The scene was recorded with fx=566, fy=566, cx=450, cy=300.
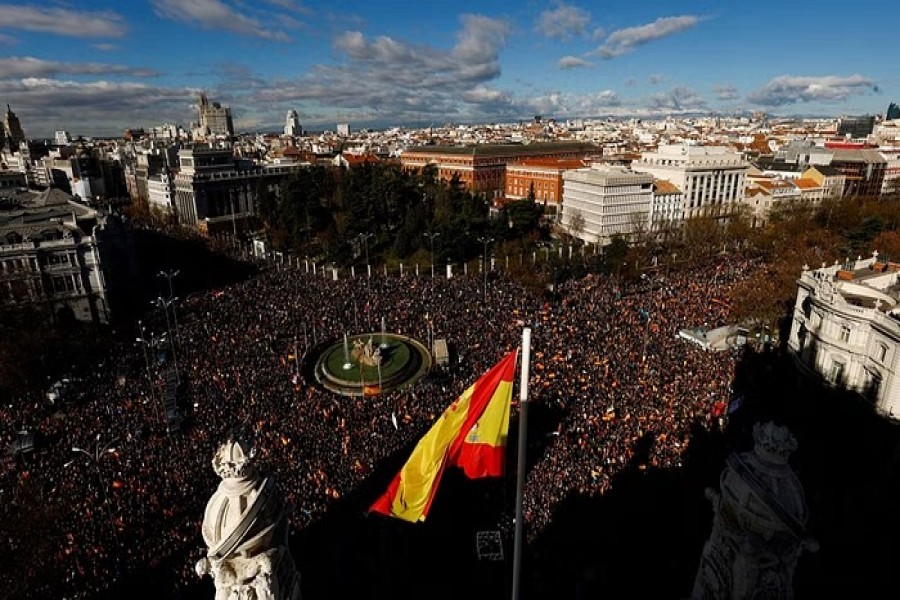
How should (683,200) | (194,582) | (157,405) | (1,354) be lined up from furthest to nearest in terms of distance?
(683,200)
(1,354)
(157,405)
(194,582)

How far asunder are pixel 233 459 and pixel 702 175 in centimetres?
7929

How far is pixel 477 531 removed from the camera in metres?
17.8

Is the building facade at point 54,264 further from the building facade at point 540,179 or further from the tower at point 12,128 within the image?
the tower at point 12,128

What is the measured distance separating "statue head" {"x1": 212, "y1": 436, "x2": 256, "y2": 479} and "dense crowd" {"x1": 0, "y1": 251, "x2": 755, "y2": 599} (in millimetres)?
13633

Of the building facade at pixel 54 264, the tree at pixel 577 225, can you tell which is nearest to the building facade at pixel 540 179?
the tree at pixel 577 225

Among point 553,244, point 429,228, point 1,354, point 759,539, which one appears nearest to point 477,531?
point 759,539

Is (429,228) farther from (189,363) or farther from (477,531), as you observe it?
(477,531)

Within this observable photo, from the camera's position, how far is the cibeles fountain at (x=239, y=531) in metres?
4.93

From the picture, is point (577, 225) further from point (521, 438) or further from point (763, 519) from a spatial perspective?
point (763, 519)

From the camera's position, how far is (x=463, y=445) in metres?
9.52

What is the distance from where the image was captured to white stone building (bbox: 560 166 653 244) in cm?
6588

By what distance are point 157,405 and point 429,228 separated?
3423 centimetres

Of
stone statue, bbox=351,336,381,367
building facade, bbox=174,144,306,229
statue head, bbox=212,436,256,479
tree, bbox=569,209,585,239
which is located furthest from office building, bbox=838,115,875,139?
statue head, bbox=212,436,256,479

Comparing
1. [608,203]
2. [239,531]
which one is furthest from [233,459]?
[608,203]
